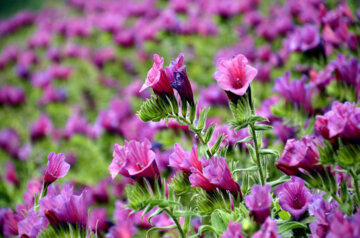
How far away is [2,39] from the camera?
7539 millimetres

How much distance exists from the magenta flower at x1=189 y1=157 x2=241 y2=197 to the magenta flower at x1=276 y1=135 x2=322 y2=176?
6.8 inches

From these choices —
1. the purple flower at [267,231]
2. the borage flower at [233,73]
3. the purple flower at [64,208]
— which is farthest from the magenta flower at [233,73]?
the purple flower at [64,208]

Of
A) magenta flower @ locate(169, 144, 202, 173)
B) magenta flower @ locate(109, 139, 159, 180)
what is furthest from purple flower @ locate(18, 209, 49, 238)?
magenta flower @ locate(169, 144, 202, 173)

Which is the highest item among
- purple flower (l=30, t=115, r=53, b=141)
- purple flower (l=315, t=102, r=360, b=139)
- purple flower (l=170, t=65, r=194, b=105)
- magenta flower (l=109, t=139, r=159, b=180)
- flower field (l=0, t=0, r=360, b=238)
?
purple flower (l=170, t=65, r=194, b=105)

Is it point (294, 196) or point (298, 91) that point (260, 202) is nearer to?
point (294, 196)

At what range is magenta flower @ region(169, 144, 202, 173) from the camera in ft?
4.22

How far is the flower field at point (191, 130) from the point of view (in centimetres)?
120

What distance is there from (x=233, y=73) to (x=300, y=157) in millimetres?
372

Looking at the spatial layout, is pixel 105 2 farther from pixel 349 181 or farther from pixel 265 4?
pixel 349 181

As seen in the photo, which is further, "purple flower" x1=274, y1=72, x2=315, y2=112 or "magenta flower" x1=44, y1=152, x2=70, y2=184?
"purple flower" x1=274, y1=72, x2=315, y2=112

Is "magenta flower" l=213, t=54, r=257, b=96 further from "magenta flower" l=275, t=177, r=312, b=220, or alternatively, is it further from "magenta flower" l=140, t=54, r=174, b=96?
"magenta flower" l=275, t=177, r=312, b=220

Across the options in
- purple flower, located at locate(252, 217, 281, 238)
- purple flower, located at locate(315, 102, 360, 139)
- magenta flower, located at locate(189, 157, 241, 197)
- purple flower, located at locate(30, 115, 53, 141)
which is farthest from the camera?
purple flower, located at locate(30, 115, 53, 141)

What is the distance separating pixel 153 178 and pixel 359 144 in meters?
0.67

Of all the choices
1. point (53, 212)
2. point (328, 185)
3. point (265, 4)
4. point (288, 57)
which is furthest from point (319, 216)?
point (265, 4)
